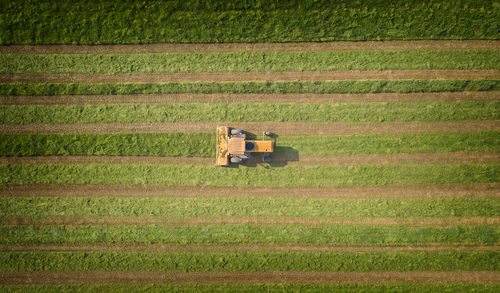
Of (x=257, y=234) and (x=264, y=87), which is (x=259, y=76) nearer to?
(x=264, y=87)

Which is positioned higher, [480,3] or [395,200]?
[480,3]

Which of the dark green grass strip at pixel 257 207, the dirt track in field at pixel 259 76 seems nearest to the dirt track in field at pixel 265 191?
the dark green grass strip at pixel 257 207

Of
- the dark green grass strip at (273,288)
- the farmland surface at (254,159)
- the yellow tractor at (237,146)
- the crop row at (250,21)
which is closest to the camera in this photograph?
the yellow tractor at (237,146)

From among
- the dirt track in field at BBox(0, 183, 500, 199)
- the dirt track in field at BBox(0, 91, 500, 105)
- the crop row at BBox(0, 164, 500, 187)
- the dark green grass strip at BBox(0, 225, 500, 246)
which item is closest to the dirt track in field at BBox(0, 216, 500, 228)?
the dark green grass strip at BBox(0, 225, 500, 246)

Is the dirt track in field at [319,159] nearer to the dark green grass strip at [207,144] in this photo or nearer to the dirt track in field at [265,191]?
the dark green grass strip at [207,144]

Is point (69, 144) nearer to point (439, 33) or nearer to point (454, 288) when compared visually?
point (439, 33)

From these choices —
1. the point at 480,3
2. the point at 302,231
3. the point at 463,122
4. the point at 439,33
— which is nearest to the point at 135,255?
the point at 302,231

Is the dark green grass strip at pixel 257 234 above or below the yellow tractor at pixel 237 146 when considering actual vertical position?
below

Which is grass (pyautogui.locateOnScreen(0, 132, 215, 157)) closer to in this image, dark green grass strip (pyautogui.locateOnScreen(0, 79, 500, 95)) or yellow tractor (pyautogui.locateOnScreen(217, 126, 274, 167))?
yellow tractor (pyautogui.locateOnScreen(217, 126, 274, 167))
